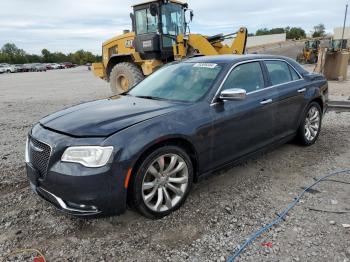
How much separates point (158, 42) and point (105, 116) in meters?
7.71

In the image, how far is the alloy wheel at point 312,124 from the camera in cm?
522

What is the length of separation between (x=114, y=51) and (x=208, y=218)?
10.3 metres

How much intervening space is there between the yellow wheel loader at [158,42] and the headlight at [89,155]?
761cm

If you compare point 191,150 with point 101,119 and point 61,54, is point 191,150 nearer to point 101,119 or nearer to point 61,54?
point 101,119

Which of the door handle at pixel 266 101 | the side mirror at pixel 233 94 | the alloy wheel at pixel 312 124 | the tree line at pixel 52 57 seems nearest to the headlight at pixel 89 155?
the side mirror at pixel 233 94

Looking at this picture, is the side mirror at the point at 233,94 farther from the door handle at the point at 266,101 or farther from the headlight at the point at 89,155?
the headlight at the point at 89,155

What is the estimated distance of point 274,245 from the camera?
2818 mm

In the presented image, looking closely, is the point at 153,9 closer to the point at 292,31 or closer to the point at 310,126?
the point at 310,126

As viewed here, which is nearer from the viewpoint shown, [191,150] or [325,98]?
[191,150]

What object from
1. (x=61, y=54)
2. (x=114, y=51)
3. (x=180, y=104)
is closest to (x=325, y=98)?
(x=180, y=104)

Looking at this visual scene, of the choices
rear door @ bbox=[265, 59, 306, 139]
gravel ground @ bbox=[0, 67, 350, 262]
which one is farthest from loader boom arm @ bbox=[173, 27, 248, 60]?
gravel ground @ bbox=[0, 67, 350, 262]

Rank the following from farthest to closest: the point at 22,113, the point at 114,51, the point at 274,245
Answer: the point at 114,51 < the point at 22,113 < the point at 274,245

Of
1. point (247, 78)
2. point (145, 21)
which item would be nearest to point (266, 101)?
point (247, 78)

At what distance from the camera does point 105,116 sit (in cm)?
323
